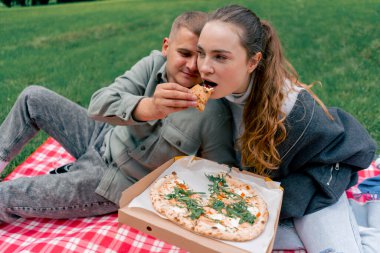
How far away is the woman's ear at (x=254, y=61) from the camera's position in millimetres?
2137

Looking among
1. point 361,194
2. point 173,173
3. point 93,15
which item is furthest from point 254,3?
point 173,173

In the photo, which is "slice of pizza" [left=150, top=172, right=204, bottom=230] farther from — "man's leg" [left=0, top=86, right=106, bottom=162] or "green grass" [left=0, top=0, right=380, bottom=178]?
"green grass" [left=0, top=0, right=380, bottom=178]

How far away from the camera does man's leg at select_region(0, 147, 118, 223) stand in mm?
2543

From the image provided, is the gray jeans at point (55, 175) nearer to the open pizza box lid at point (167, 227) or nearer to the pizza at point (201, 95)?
the open pizza box lid at point (167, 227)

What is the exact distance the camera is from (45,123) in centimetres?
284

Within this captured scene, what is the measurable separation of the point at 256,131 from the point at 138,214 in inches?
32.5

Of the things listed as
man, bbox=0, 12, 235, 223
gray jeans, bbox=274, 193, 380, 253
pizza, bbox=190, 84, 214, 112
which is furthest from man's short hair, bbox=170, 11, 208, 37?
gray jeans, bbox=274, 193, 380, 253

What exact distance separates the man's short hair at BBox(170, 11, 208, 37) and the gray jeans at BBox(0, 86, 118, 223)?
104cm

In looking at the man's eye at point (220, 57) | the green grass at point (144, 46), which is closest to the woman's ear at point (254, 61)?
the man's eye at point (220, 57)

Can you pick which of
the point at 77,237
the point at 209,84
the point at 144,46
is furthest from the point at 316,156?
the point at 144,46

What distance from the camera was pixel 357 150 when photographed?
7.64 ft

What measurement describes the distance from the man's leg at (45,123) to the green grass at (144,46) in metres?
0.74

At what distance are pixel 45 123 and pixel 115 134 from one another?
55 centimetres

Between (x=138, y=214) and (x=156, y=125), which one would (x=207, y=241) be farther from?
(x=156, y=125)
